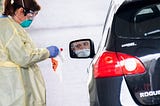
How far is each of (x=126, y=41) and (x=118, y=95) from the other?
0.32 meters

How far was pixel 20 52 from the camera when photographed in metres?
3.35

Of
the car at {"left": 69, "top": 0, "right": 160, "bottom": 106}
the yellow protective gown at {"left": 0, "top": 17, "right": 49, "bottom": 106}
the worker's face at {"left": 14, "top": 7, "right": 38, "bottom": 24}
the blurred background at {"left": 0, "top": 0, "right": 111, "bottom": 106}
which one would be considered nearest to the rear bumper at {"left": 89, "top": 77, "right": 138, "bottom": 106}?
the car at {"left": 69, "top": 0, "right": 160, "bottom": 106}

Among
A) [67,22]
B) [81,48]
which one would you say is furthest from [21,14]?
[67,22]

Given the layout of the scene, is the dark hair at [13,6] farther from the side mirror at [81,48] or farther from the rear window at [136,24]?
the rear window at [136,24]

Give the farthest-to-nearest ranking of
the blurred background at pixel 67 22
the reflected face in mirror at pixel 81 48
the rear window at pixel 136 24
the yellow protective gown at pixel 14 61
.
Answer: the blurred background at pixel 67 22, the reflected face in mirror at pixel 81 48, the yellow protective gown at pixel 14 61, the rear window at pixel 136 24

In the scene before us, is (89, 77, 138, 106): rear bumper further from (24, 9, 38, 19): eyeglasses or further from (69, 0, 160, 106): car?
(24, 9, 38, 19): eyeglasses

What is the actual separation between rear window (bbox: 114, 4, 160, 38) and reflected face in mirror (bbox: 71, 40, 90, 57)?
34.8 inches

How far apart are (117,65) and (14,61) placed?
3.78ft

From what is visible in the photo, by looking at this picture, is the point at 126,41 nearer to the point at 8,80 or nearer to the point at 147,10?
the point at 147,10

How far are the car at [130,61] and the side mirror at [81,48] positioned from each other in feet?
2.83

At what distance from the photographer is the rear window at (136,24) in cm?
253

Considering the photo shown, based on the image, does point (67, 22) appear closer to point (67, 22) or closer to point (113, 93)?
point (67, 22)

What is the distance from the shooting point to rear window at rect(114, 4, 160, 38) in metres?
2.53

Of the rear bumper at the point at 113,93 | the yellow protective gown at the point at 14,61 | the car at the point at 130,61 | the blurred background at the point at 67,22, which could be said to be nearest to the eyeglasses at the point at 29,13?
A: the yellow protective gown at the point at 14,61
